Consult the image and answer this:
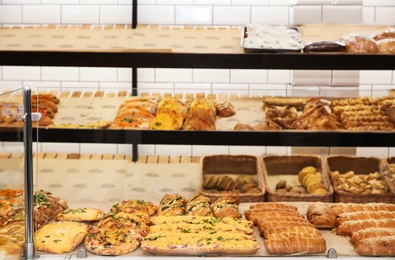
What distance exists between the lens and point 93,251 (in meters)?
3.40

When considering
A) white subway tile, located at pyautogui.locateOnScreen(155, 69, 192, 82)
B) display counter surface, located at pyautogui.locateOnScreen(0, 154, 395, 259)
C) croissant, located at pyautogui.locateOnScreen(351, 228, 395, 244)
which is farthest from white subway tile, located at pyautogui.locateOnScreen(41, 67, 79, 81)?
croissant, located at pyautogui.locateOnScreen(351, 228, 395, 244)

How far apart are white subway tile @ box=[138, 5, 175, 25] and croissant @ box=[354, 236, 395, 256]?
258 cm

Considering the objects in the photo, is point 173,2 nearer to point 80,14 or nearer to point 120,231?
point 80,14

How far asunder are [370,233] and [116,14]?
273 centimetres

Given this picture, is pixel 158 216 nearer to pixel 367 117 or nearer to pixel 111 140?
pixel 111 140

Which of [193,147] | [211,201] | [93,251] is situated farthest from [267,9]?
[93,251]

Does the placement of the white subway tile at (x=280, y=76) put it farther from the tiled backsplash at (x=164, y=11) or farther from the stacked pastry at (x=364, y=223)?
the stacked pastry at (x=364, y=223)

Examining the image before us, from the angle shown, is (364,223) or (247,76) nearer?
(364,223)

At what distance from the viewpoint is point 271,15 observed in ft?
18.2

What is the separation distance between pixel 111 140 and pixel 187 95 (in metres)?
0.53

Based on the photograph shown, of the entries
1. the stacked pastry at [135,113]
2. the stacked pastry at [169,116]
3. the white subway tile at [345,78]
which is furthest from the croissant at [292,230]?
the white subway tile at [345,78]

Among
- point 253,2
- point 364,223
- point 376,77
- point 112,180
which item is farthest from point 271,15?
point 364,223

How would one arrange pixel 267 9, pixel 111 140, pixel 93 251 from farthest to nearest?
1. pixel 267 9
2. pixel 111 140
3. pixel 93 251

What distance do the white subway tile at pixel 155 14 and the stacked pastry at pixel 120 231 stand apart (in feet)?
6.37
